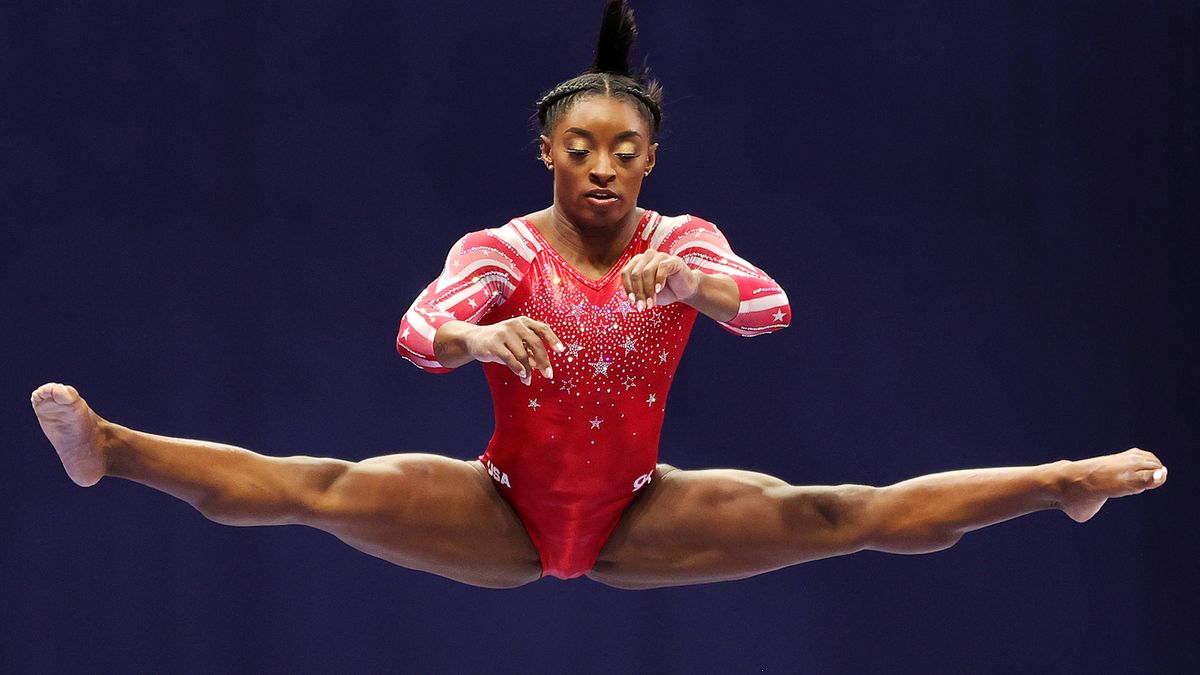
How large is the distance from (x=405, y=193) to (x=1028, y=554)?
1802mm

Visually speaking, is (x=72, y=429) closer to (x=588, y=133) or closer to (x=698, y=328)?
(x=588, y=133)

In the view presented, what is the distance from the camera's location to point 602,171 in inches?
93.4

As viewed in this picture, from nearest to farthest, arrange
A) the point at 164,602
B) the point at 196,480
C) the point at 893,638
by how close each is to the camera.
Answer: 1. the point at 196,480
2. the point at 164,602
3. the point at 893,638

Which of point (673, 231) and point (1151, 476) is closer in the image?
point (1151, 476)

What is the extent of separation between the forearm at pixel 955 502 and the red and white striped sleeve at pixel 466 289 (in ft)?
2.34

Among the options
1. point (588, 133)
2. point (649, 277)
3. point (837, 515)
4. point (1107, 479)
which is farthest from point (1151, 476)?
point (588, 133)

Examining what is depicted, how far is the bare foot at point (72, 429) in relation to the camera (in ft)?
6.94

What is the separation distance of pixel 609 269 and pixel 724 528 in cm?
48

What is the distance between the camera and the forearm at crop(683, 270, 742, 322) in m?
2.21

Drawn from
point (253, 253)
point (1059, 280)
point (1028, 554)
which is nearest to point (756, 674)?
point (1028, 554)

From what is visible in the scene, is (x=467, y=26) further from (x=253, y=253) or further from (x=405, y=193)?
(x=253, y=253)

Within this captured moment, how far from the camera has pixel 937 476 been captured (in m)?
2.40

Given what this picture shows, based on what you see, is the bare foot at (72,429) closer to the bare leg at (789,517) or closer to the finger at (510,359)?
the finger at (510,359)

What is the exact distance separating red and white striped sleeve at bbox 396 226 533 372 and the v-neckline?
0.12 feet
